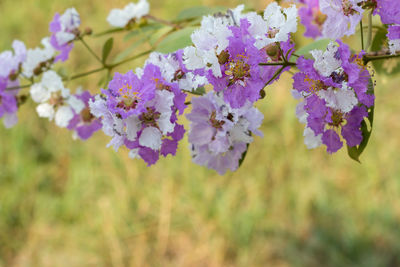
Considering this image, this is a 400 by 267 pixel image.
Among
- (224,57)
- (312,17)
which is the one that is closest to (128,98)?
(224,57)

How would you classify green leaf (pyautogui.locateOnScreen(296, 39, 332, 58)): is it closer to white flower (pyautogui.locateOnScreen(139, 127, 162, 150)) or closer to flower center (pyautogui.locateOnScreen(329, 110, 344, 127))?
flower center (pyautogui.locateOnScreen(329, 110, 344, 127))

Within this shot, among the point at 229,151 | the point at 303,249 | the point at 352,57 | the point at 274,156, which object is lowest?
the point at 303,249

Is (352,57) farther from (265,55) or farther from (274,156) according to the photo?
(274,156)

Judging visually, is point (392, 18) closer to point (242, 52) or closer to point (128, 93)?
point (242, 52)

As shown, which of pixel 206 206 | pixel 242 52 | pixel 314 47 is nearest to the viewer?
pixel 242 52

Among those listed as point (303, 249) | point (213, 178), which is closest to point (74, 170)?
point (213, 178)

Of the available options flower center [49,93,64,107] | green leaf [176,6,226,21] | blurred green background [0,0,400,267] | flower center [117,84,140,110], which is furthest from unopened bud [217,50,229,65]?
blurred green background [0,0,400,267]
